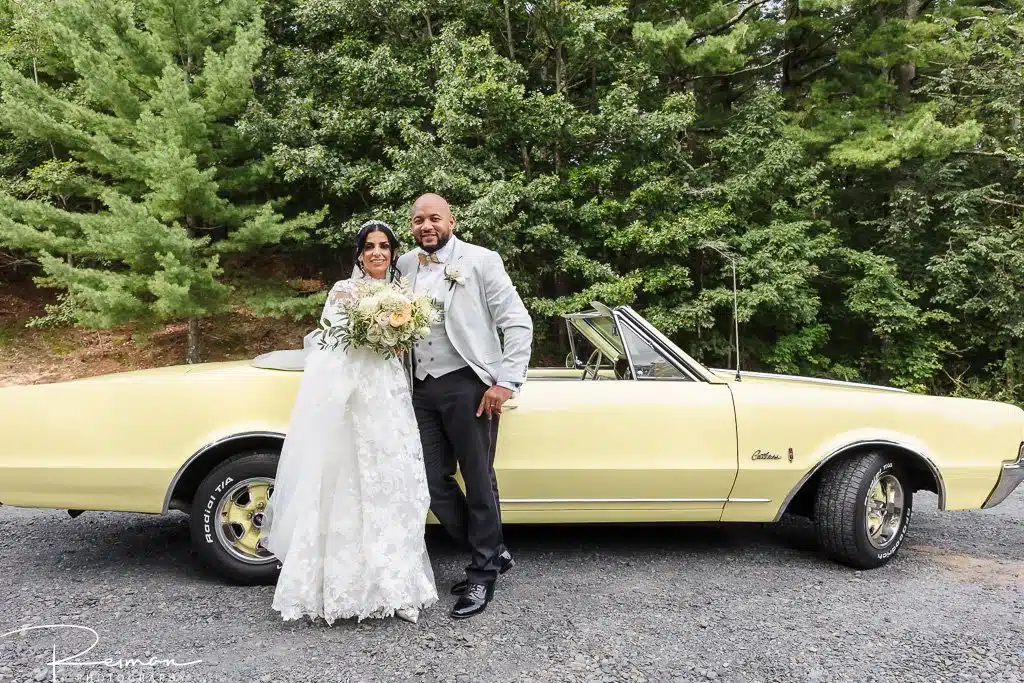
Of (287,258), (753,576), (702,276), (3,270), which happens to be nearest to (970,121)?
(702,276)

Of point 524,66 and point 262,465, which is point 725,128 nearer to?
point 524,66

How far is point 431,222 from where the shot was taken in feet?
10.4

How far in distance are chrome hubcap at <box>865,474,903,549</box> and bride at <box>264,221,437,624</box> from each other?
2395 millimetres

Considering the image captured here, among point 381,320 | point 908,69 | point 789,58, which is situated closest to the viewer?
point 381,320

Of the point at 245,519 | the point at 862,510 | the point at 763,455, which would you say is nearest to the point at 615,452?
the point at 763,455

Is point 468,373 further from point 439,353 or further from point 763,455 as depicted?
point 763,455

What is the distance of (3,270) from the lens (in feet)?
53.4

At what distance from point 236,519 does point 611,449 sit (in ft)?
6.07

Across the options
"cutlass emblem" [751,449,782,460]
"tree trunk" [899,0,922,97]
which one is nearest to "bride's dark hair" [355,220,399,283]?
"cutlass emblem" [751,449,782,460]

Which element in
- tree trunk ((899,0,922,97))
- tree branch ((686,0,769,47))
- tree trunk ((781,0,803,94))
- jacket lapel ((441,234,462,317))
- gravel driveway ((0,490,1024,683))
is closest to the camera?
gravel driveway ((0,490,1024,683))

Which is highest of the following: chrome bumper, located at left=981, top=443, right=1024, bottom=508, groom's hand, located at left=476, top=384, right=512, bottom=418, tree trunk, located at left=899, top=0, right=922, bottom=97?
tree trunk, located at left=899, top=0, right=922, bottom=97

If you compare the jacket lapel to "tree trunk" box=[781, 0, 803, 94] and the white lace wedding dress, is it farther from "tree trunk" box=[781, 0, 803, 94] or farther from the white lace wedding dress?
"tree trunk" box=[781, 0, 803, 94]

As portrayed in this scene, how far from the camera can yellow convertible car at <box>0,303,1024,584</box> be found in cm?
331

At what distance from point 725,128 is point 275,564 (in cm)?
1222
